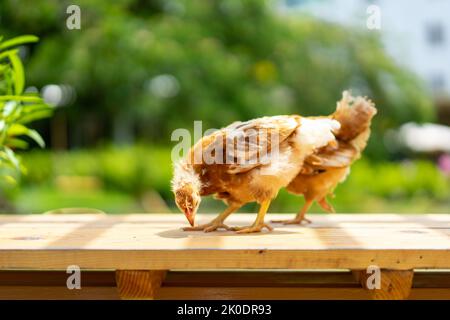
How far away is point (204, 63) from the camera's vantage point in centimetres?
756

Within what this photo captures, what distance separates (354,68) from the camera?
33.7ft

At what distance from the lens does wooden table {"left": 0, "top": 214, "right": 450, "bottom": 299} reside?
5.45ft

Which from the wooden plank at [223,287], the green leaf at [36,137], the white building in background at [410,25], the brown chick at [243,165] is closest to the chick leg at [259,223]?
the brown chick at [243,165]

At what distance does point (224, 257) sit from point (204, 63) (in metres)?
6.05

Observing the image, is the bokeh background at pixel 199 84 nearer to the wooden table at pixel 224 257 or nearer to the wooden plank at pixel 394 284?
the wooden table at pixel 224 257

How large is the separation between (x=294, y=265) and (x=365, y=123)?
30.0 inches

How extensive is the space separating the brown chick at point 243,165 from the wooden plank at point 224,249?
0.36 feet

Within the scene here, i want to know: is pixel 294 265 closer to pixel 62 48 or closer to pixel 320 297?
pixel 320 297

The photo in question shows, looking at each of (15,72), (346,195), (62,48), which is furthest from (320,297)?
(62,48)

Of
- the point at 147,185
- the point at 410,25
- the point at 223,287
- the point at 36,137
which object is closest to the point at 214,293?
the point at 223,287

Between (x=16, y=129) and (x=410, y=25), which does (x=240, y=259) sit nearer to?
(x=16, y=129)

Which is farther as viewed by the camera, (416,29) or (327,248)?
(416,29)

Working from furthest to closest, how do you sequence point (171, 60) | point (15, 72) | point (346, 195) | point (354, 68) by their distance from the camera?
point (354, 68), point (346, 195), point (171, 60), point (15, 72)
